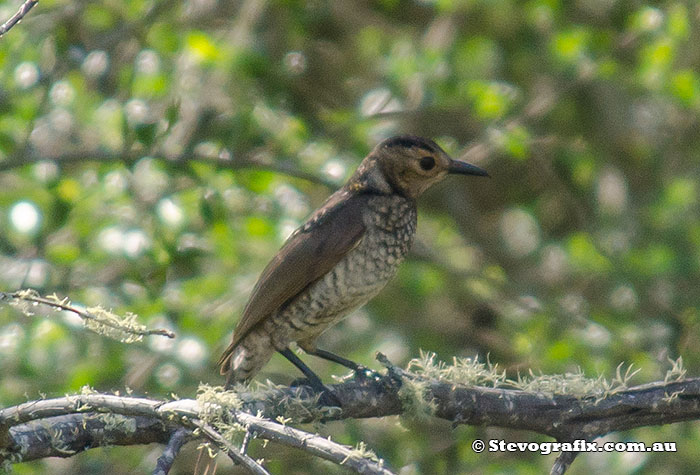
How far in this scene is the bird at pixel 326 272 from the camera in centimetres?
375

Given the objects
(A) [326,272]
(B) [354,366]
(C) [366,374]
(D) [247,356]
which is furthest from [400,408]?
(D) [247,356]

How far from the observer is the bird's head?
162 inches

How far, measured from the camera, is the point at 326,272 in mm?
3770

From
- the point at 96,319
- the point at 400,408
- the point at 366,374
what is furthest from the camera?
the point at 366,374

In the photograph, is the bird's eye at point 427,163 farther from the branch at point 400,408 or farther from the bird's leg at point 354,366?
the branch at point 400,408

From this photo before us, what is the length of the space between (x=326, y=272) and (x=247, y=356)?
19.3 inches

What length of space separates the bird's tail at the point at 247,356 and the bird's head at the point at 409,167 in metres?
0.84

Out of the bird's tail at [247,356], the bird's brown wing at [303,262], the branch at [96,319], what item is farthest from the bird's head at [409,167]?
the branch at [96,319]

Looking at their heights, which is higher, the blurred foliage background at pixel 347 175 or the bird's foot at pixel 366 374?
the blurred foliage background at pixel 347 175

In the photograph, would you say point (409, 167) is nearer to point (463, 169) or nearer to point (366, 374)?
point (463, 169)

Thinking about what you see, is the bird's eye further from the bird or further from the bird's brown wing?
the bird's brown wing

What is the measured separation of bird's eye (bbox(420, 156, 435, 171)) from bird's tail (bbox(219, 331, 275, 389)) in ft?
3.38

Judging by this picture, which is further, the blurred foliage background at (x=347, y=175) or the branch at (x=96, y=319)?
the blurred foliage background at (x=347, y=175)

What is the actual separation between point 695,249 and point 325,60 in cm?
299
